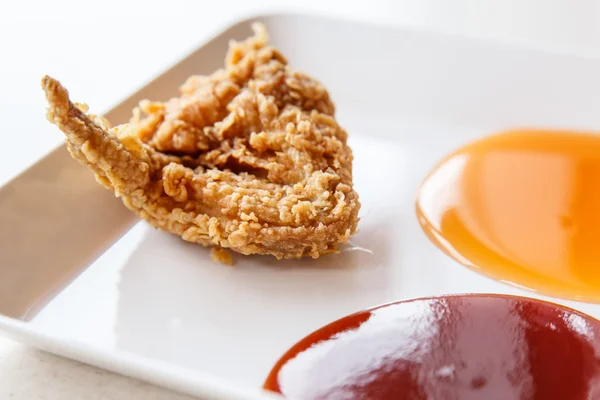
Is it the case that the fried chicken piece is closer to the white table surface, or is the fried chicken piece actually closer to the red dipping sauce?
the red dipping sauce

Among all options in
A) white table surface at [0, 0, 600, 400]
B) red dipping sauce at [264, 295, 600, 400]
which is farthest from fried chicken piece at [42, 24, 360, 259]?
white table surface at [0, 0, 600, 400]

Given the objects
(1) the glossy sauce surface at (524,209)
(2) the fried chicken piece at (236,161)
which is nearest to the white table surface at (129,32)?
(1) the glossy sauce surface at (524,209)

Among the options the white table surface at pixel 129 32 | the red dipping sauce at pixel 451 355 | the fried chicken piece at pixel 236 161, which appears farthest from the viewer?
the white table surface at pixel 129 32

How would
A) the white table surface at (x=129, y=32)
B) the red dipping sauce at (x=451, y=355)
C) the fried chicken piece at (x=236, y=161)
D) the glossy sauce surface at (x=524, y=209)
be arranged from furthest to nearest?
the white table surface at (x=129, y=32), the glossy sauce surface at (x=524, y=209), the fried chicken piece at (x=236, y=161), the red dipping sauce at (x=451, y=355)

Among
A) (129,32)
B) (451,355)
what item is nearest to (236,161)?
(451,355)

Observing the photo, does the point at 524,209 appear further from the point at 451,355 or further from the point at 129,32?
the point at 129,32

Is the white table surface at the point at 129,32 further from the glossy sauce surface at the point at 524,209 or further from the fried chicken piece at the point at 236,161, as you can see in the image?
the fried chicken piece at the point at 236,161

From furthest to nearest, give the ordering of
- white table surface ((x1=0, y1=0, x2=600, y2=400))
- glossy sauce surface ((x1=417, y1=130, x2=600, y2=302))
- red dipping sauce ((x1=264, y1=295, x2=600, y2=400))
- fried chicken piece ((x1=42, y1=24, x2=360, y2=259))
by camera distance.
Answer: white table surface ((x1=0, y1=0, x2=600, y2=400))
glossy sauce surface ((x1=417, y1=130, x2=600, y2=302))
fried chicken piece ((x1=42, y1=24, x2=360, y2=259))
red dipping sauce ((x1=264, y1=295, x2=600, y2=400))
